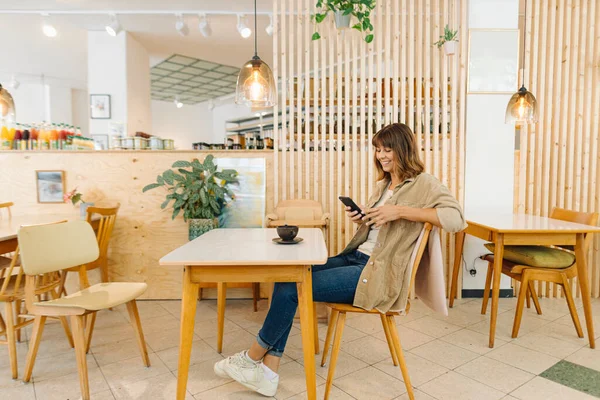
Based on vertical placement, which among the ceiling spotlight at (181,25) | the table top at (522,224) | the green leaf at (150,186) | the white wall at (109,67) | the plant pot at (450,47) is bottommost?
the table top at (522,224)

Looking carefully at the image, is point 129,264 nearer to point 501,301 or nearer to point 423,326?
point 423,326

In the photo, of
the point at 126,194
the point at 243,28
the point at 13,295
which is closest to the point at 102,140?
the point at 126,194

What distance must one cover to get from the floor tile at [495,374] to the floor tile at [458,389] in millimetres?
56

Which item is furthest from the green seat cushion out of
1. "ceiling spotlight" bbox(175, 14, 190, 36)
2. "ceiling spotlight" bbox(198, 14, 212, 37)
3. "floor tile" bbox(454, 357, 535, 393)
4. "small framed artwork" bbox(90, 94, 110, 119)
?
"small framed artwork" bbox(90, 94, 110, 119)

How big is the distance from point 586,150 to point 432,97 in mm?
1488

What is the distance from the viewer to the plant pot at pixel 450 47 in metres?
3.37

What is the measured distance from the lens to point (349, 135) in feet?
12.0

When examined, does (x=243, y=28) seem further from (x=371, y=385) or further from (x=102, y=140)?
(x=371, y=385)

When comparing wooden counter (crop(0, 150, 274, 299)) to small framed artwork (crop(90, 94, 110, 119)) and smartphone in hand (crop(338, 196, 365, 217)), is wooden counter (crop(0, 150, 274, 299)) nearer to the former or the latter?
smartphone in hand (crop(338, 196, 365, 217))

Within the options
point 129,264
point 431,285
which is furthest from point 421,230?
point 129,264

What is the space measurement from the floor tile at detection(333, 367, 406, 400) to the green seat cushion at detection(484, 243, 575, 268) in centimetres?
130

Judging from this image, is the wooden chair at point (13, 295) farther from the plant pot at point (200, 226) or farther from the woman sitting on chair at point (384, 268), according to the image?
the woman sitting on chair at point (384, 268)

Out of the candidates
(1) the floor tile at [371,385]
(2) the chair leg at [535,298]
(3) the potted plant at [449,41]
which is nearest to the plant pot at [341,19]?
(3) the potted plant at [449,41]

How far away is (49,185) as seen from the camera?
11.5 ft
